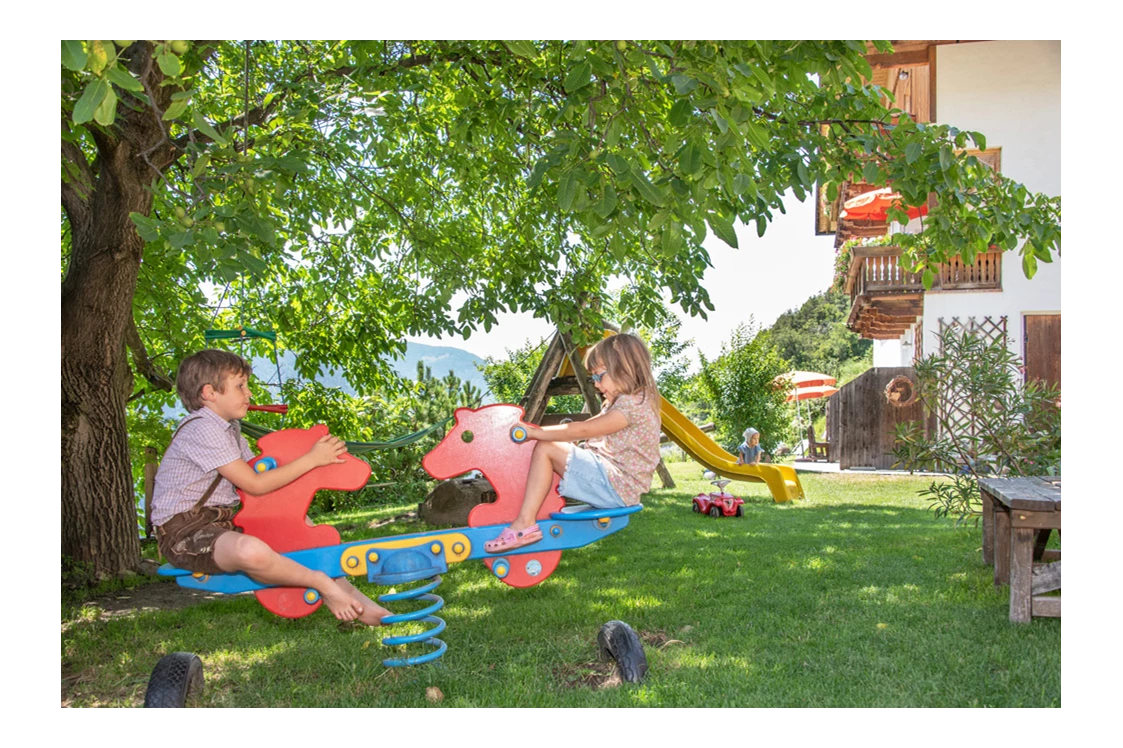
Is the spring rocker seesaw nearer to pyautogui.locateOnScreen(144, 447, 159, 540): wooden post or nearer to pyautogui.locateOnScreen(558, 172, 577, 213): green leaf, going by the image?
pyautogui.locateOnScreen(558, 172, 577, 213): green leaf

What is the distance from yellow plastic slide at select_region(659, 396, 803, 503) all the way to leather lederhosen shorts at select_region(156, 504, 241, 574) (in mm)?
7007

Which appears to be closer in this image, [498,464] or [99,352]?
[498,464]

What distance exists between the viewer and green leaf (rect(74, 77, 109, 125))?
2.31m

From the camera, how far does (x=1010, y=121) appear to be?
14328 mm

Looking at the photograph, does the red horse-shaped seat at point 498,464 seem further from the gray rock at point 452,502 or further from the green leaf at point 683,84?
the gray rock at point 452,502

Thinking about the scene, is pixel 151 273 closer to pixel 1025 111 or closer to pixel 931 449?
pixel 931 449

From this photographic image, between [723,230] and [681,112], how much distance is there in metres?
0.48

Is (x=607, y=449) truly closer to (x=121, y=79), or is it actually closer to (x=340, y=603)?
(x=340, y=603)

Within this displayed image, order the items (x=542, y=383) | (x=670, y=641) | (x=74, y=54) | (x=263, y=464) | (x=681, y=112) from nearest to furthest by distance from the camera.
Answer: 1. (x=74, y=54)
2. (x=681, y=112)
3. (x=263, y=464)
4. (x=670, y=641)
5. (x=542, y=383)

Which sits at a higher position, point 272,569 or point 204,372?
point 204,372

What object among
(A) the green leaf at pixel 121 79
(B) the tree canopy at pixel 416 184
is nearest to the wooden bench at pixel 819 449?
(B) the tree canopy at pixel 416 184

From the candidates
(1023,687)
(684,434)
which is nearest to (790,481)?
(684,434)

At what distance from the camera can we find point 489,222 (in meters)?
9.35

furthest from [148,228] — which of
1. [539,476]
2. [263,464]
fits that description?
[539,476]
